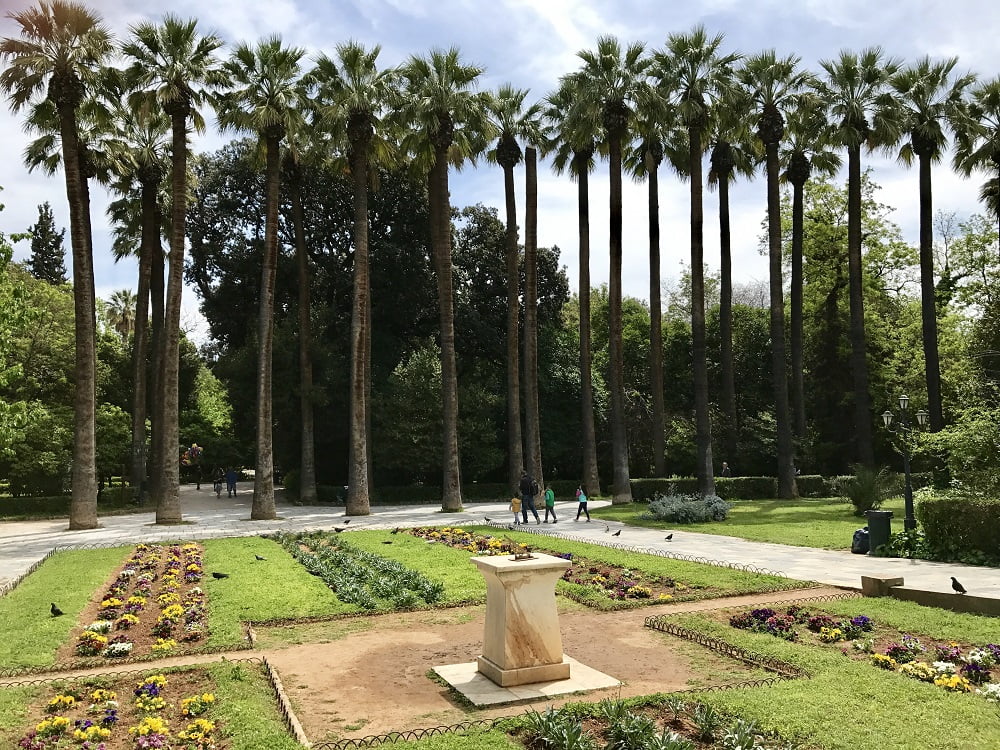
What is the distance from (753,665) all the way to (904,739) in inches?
100

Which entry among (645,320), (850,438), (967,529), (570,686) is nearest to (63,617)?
(570,686)

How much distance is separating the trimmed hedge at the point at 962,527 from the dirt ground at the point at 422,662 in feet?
20.3

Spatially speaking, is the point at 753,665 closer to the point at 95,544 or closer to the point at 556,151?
the point at 95,544

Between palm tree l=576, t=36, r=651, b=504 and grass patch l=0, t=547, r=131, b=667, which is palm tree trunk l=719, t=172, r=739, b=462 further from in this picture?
grass patch l=0, t=547, r=131, b=667

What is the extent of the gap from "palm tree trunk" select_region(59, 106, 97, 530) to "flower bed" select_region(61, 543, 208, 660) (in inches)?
412

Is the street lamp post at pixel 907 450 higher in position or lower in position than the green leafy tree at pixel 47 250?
lower

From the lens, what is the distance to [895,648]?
906cm

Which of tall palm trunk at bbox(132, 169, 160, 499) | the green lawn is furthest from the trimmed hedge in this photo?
tall palm trunk at bbox(132, 169, 160, 499)

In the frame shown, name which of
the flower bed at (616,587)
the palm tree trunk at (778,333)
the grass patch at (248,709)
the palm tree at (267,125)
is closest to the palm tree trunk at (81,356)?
the palm tree at (267,125)

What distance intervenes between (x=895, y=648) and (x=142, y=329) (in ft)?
108

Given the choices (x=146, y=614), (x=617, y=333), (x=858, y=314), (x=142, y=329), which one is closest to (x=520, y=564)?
(x=146, y=614)

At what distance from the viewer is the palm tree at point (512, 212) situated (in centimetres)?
3406

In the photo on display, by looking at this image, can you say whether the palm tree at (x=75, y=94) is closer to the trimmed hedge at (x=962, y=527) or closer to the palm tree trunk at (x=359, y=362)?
the palm tree trunk at (x=359, y=362)

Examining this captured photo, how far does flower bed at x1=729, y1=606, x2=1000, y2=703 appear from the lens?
8.20 m
